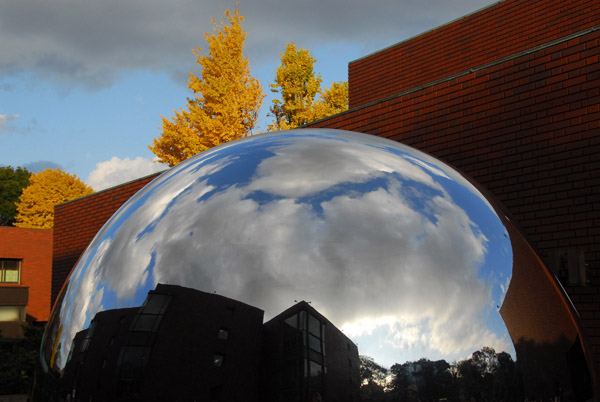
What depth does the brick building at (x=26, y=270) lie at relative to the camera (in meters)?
36.0

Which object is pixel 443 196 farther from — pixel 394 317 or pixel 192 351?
pixel 192 351

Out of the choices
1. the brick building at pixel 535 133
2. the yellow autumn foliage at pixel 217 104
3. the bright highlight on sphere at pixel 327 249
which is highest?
the yellow autumn foliage at pixel 217 104

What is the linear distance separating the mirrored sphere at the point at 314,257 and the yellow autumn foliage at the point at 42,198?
59034 mm

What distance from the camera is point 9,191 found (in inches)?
2653

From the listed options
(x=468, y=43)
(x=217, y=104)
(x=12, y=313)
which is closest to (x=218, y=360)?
(x=468, y=43)

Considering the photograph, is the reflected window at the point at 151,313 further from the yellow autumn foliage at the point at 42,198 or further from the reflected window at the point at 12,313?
the yellow autumn foliage at the point at 42,198

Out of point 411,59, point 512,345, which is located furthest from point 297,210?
point 411,59

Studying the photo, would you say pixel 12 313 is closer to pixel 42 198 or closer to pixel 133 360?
pixel 42 198

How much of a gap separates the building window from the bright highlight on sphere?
39.6 metres

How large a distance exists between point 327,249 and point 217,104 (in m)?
21.5

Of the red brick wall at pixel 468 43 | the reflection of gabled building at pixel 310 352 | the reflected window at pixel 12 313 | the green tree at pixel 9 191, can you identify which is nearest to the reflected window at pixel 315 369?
the reflection of gabled building at pixel 310 352

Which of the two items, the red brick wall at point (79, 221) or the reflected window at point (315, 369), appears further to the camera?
the red brick wall at point (79, 221)

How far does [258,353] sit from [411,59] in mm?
13465

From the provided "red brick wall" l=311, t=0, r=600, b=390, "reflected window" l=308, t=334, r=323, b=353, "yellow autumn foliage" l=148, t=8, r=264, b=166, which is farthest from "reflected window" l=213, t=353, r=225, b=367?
"yellow autumn foliage" l=148, t=8, r=264, b=166
